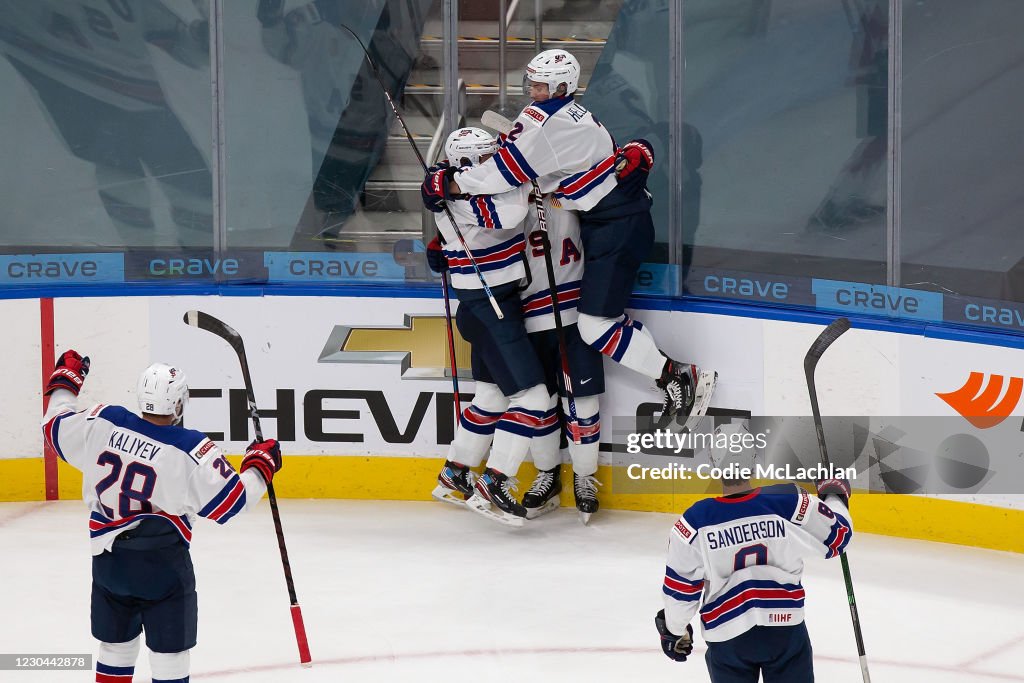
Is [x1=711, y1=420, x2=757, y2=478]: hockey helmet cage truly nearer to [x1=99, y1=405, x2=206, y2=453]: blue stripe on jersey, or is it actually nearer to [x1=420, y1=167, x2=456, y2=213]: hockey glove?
[x1=420, y1=167, x2=456, y2=213]: hockey glove

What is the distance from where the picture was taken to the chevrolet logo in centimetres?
644

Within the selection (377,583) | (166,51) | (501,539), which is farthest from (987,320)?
(166,51)

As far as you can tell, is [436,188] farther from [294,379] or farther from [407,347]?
[294,379]

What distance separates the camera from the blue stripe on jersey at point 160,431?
12.0 ft

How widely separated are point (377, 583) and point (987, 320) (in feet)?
8.07

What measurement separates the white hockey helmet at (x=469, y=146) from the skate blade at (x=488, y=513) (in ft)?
4.50

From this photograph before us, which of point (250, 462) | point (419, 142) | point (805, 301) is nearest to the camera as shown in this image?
point (250, 462)

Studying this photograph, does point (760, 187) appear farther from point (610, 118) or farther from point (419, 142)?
point (419, 142)

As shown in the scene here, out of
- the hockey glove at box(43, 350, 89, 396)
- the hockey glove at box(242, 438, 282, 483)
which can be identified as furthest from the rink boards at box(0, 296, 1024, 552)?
the hockey glove at box(242, 438, 282, 483)

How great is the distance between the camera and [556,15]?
6.27m

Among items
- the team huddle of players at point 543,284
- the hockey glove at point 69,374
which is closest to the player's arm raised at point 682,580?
the hockey glove at point 69,374

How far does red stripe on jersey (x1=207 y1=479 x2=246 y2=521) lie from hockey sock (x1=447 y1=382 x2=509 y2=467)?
2551 mm

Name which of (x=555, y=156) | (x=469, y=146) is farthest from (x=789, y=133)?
(x=469, y=146)

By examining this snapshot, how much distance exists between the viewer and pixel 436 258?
6141mm
